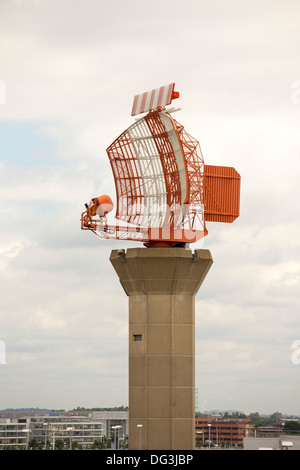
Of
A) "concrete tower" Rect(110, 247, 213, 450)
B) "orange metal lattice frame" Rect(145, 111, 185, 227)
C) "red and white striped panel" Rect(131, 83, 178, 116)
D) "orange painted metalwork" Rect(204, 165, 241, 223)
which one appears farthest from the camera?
"orange painted metalwork" Rect(204, 165, 241, 223)

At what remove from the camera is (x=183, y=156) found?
217ft

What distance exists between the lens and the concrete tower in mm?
66875

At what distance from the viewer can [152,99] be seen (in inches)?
2645

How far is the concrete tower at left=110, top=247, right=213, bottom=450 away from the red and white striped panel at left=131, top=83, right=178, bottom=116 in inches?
421

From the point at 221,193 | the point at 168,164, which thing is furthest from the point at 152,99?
the point at 221,193

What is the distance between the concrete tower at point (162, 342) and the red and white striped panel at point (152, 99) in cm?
1070

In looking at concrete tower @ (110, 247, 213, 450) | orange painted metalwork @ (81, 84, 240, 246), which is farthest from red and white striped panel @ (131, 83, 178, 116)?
concrete tower @ (110, 247, 213, 450)

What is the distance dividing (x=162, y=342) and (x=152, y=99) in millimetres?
18362

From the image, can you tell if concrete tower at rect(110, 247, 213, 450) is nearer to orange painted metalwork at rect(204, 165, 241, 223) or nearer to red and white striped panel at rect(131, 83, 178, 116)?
orange painted metalwork at rect(204, 165, 241, 223)

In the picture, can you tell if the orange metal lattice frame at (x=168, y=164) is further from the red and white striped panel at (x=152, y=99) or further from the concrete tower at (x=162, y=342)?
the concrete tower at (x=162, y=342)

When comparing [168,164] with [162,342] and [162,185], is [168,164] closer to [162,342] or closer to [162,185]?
[162,185]

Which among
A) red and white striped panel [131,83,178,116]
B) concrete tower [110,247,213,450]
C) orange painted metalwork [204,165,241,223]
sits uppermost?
red and white striped panel [131,83,178,116]

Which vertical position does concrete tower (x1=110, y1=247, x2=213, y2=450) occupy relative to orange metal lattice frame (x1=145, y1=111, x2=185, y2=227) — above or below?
below
